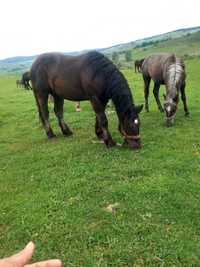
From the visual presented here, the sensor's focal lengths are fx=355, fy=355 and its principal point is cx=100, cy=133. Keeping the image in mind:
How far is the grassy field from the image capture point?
14.3 ft

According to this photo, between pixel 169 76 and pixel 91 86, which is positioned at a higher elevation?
pixel 91 86

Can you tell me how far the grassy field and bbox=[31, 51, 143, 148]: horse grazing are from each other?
57 centimetres

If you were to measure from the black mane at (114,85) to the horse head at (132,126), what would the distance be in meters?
0.13

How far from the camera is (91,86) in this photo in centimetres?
824

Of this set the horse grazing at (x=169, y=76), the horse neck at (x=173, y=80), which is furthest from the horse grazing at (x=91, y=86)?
the horse neck at (x=173, y=80)

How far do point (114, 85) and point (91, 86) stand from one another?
67 centimetres

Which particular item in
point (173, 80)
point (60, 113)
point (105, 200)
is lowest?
point (105, 200)

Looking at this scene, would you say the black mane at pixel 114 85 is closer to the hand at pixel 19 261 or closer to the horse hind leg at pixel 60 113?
the horse hind leg at pixel 60 113

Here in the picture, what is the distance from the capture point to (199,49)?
2320 inches

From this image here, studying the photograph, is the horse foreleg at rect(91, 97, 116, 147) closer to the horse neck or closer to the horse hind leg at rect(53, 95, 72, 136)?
the horse hind leg at rect(53, 95, 72, 136)

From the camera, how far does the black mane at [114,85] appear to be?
7777 millimetres

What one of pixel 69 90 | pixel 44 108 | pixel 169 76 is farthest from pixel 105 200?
pixel 169 76

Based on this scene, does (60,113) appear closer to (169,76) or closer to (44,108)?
(44,108)

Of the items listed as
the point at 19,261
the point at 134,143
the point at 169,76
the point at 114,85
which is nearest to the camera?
the point at 19,261
